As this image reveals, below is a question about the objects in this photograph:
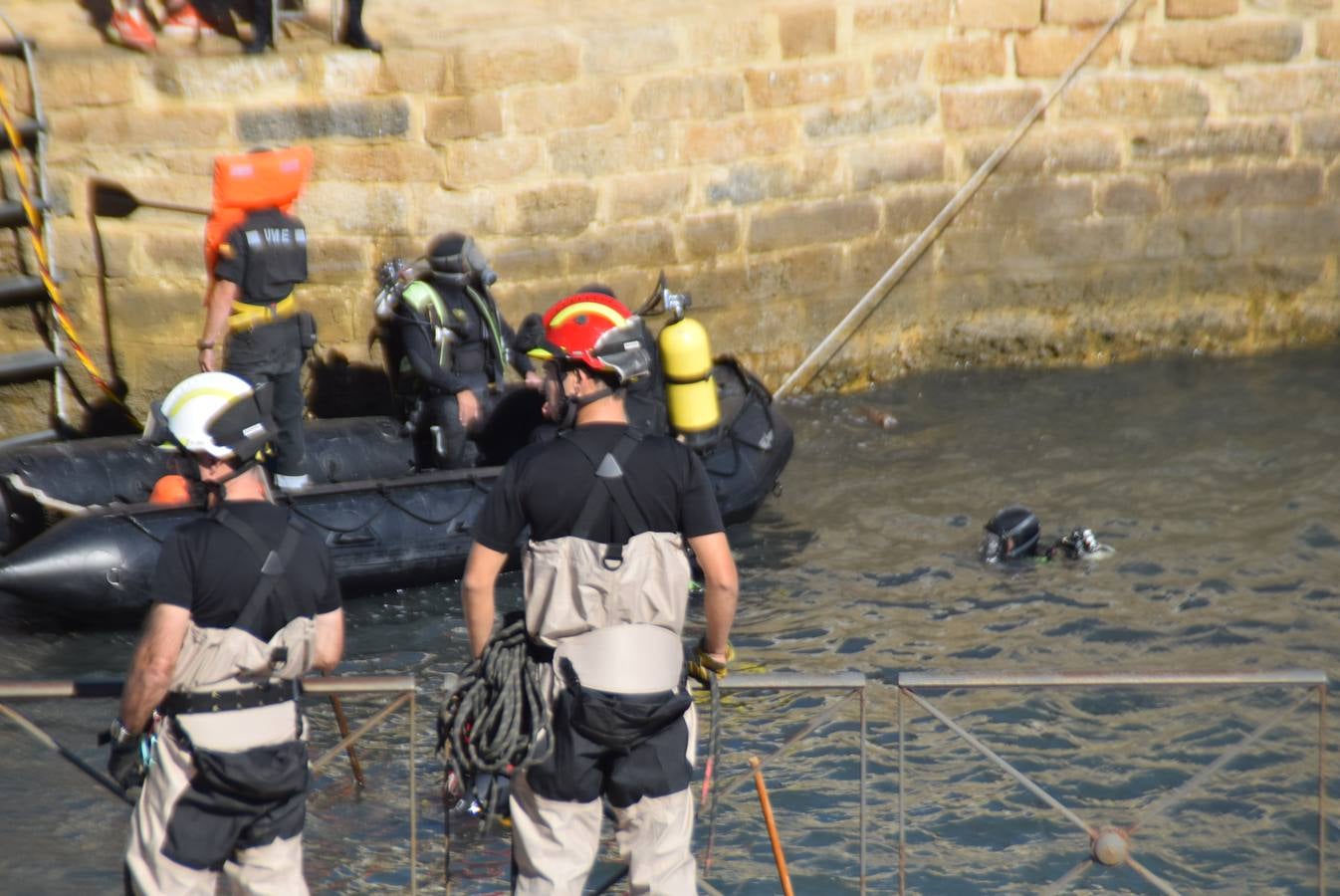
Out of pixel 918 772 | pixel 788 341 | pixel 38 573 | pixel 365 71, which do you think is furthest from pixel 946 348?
pixel 38 573

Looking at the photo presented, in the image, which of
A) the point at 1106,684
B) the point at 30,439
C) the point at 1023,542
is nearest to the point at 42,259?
the point at 30,439

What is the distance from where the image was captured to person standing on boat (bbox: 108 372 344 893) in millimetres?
3693

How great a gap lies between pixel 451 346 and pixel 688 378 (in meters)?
1.28

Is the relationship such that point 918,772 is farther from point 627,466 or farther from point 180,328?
point 180,328

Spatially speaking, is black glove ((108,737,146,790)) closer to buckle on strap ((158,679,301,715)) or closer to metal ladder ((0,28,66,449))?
buckle on strap ((158,679,301,715))

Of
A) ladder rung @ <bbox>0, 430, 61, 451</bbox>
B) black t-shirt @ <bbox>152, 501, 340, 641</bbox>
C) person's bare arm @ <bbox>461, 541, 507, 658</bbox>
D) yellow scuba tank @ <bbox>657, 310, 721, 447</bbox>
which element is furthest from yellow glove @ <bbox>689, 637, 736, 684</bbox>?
ladder rung @ <bbox>0, 430, 61, 451</bbox>

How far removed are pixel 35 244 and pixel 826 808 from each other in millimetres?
5673

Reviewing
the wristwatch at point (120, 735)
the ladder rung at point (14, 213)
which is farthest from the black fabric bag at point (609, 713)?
the ladder rung at point (14, 213)

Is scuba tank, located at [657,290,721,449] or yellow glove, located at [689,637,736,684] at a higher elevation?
yellow glove, located at [689,637,736,684]

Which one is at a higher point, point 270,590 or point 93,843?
point 270,590

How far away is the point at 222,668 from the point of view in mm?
3762

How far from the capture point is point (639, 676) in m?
3.91

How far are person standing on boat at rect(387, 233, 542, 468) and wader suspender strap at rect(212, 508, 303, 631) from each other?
464cm

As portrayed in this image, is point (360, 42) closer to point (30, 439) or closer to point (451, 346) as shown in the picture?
point (451, 346)
